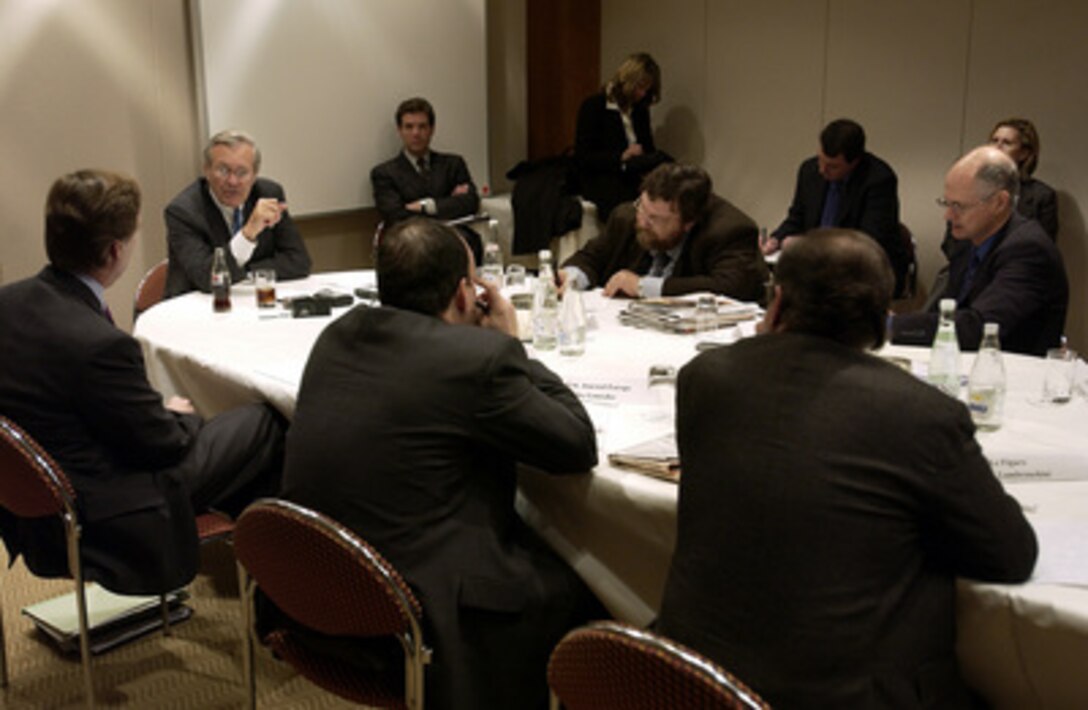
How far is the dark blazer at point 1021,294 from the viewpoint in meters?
3.20

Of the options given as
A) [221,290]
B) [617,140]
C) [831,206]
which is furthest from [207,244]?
[831,206]

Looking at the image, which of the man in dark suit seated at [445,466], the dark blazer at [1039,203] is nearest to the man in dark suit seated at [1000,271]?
the man in dark suit seated at [445,466]

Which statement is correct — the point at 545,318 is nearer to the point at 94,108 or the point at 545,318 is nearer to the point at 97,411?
the point at 97,411

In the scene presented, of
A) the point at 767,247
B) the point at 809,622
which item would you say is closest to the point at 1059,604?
the point at 809,622

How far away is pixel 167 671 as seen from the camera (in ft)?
9.64

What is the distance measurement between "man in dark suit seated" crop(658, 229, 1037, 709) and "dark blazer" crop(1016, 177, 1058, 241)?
3.98 m

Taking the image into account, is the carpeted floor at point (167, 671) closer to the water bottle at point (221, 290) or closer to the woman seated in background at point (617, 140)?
the water bottle at point (221, 290)

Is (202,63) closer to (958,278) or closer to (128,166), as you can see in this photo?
(128,166)

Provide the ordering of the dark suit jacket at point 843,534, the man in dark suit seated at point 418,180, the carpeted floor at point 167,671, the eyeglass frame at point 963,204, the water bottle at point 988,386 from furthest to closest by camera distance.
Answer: the man in dark suit seated at point 418,180 < the eyeglass frame at point 963,204 < the carpeted floor at point 167,671 < the water bottle at point 988,386 < the dark suit jacket at point 843,534

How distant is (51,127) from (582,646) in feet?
14.9

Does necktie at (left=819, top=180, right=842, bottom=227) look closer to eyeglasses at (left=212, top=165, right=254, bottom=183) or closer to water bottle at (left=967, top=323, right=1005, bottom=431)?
eyeglasses at (left=212, top=165, right=254, bottom=183)

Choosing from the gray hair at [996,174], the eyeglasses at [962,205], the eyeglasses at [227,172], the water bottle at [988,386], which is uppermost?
the gray hair at [996,174]

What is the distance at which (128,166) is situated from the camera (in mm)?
5359

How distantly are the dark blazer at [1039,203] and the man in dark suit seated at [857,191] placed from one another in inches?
22.5
